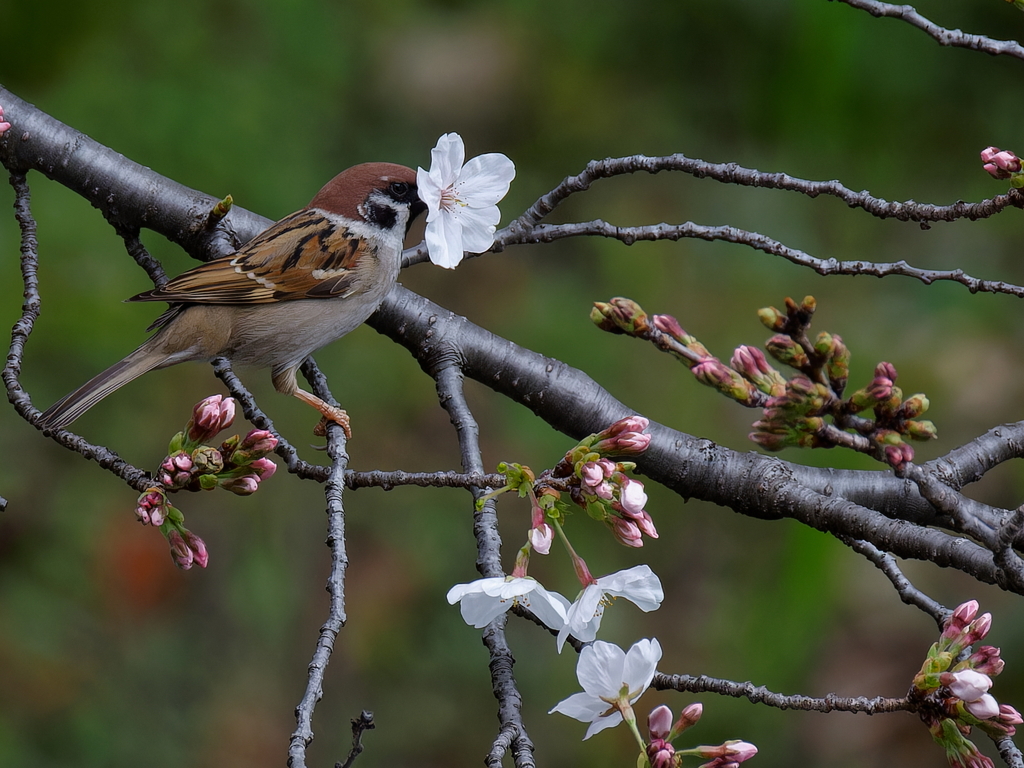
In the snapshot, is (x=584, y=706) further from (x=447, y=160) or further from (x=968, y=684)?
(x=447, y=160)

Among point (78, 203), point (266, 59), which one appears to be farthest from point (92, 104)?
point (266, 59)

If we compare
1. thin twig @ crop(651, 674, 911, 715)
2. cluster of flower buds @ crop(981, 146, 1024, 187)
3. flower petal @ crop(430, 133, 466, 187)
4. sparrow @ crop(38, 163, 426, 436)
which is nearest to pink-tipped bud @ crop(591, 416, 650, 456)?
thin twig @ crop(651, 674, 911, 715)

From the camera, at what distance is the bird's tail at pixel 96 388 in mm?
1871

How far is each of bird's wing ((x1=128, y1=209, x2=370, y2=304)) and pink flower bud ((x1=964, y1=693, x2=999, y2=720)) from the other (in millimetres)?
1636

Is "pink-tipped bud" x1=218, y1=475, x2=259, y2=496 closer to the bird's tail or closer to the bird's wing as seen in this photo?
the bird's tail

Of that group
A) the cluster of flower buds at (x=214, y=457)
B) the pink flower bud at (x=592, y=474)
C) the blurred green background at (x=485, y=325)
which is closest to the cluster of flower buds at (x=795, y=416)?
the pink flower bud at (x=592, y=474)

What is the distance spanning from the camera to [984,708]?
4.52 feet

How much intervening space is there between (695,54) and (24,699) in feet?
12.7

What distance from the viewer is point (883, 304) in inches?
164

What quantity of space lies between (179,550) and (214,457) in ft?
0.52

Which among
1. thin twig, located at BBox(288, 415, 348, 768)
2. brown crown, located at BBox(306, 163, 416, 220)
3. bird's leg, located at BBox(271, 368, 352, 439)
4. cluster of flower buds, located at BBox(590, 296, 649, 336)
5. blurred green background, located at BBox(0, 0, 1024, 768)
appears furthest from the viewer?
blurred green background, located at BBox(0, 0, 1024, 768)

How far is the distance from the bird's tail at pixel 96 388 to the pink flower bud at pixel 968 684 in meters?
1.44

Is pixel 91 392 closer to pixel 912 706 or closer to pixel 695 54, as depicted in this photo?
pixel 912 706

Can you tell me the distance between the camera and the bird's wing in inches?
93.4
